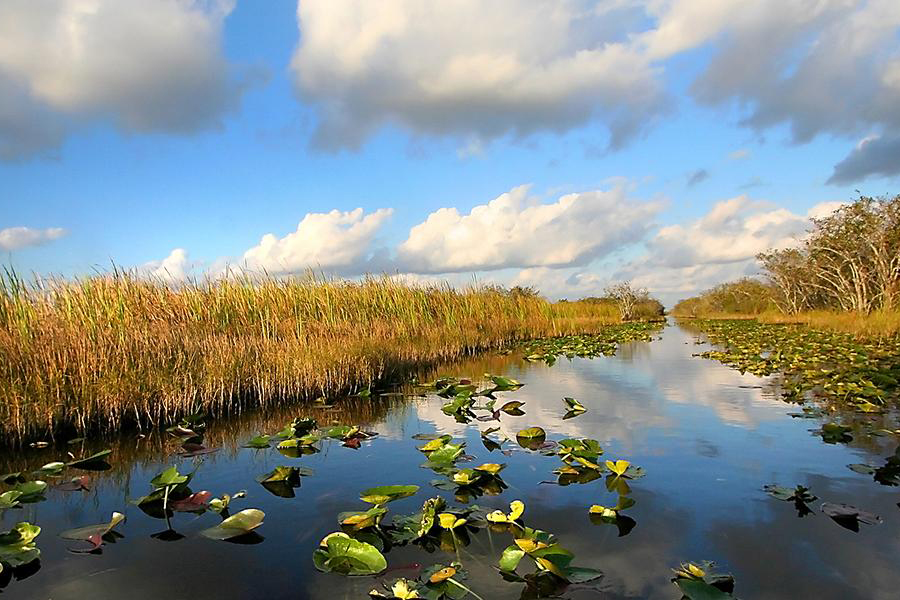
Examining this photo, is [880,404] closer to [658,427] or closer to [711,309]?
[658,427]

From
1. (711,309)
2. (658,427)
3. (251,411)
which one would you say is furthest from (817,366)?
(711,309)

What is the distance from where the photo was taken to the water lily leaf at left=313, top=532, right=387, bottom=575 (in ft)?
8.94

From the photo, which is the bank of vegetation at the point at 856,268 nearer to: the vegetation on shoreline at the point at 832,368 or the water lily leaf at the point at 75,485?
the vegetation on shoreline at the point at 832,368

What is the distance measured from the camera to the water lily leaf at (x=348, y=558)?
8.94 feet

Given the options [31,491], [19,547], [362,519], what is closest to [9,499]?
[31,491]

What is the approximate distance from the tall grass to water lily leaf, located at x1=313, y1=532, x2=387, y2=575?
169 inches

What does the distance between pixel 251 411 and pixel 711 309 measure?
62.1 m

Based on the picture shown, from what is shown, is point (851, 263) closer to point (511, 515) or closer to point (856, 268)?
point (856, 268)

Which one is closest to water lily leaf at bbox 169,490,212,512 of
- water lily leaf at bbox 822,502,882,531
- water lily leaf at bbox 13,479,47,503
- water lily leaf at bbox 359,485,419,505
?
water lily leaf at bbox 13,479,47,503

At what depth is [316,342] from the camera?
9172 mm

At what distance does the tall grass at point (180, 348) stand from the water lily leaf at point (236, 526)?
339 cm

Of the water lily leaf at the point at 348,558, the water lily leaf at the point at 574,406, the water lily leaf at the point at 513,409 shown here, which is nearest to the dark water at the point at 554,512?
the water lily leaf at the point at 348,558

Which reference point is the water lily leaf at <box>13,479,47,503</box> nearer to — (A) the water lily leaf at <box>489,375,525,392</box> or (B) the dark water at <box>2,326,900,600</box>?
(B) the dark water at <box>2,326,900,600</box>

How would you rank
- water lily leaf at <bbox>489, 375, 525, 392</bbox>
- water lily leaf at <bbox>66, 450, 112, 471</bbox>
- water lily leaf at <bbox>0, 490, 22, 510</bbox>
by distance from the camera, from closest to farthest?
water lily leaf at <bbox>0, 490, 22, 510</bbox>
water lily leaf at <bbox>66, 450, 112, 471</bbox>
water lily leaf at <bbox>489, 375, 525, 392</bbox>
